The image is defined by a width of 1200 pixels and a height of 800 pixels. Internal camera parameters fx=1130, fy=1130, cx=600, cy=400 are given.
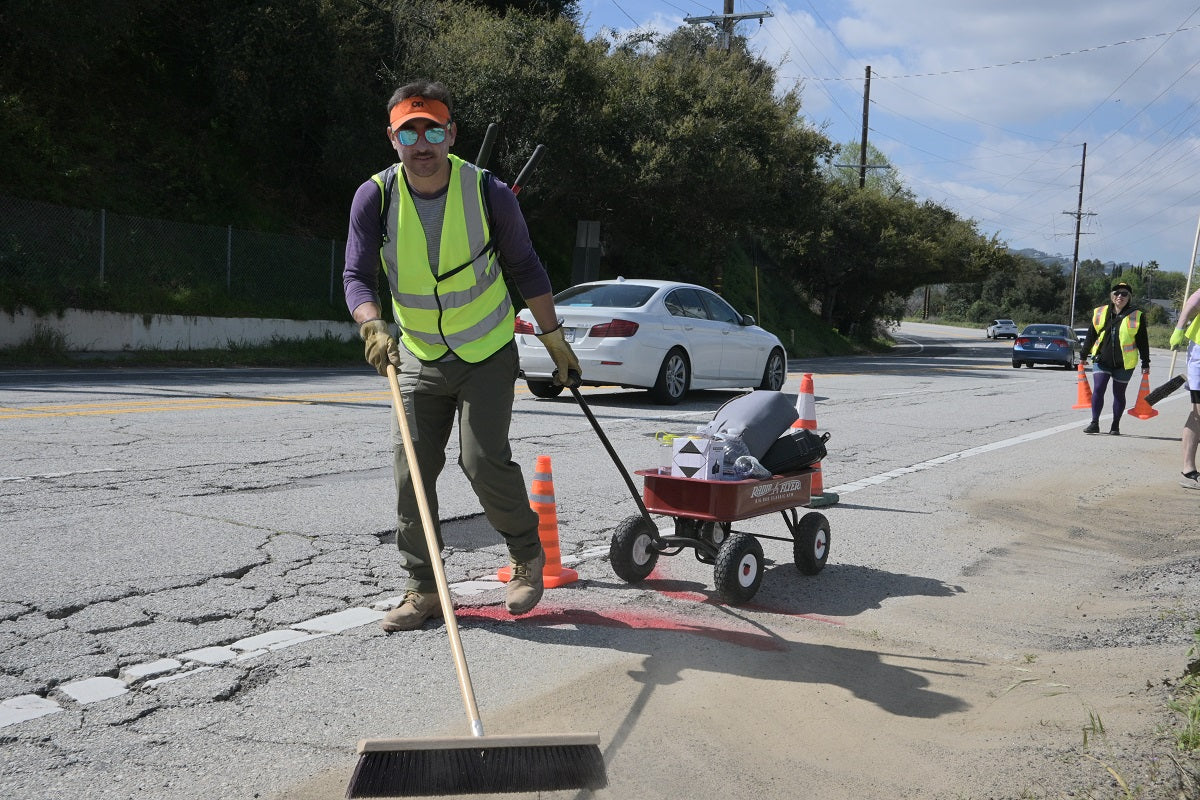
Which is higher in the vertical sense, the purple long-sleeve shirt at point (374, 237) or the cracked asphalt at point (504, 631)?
the purple long-sleeve shirt at point (374, 237)

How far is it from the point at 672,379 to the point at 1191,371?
6.33 metres

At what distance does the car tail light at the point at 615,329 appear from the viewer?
13.9m

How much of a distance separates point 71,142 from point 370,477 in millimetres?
17563

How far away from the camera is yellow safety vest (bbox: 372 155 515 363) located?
14.8ft

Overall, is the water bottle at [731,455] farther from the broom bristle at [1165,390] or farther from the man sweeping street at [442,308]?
the broom bristle at [1165,390]

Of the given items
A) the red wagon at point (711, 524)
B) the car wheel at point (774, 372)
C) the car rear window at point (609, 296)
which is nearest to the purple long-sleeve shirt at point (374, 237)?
the red wagon at point (711, 524)

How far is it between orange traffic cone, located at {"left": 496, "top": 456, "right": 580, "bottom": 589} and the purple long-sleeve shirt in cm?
136

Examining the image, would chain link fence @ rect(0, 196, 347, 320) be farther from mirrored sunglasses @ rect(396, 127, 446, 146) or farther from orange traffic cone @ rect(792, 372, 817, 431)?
mirrored sunglasses @ rect(396, 127, 446, 146)

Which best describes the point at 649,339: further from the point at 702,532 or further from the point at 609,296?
the point at 702,532

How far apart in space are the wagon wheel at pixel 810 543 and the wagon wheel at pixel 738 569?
0.65 metres

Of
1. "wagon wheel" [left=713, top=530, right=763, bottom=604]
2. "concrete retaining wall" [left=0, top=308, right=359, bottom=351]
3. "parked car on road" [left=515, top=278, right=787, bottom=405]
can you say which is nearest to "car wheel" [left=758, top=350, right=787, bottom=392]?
"parked car on road" [left=515, top=278, right=787, bottom=405]

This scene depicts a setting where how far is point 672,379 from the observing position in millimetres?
14500

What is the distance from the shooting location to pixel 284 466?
27.2 ft

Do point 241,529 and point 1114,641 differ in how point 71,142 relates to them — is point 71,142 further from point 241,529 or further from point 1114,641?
point 1114,641
